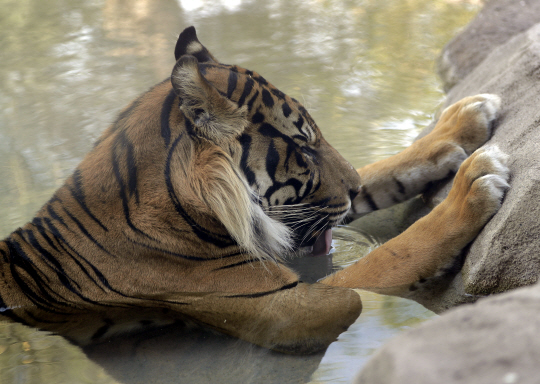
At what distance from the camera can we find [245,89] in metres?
1.99

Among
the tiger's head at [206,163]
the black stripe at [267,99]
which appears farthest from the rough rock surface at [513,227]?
the black stripe at [267,99]

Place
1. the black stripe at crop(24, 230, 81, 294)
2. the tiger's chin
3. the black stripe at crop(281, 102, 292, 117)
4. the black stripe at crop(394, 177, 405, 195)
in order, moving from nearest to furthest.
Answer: the black stripe at crop(24, 230, 81, 294) < the black stripe at crop(281, 102, 292, 117) < the tiger's chin < the black stripe at crop(394, 177, 405, 195)

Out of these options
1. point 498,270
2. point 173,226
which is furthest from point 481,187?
point 173,226

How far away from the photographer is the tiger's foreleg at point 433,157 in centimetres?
229

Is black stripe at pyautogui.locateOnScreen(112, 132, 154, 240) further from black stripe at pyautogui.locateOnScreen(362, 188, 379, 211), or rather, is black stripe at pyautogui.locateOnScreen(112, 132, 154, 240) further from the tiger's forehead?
black stripe at pyautogui.locateOnScreen(362, 188, 379, 211)

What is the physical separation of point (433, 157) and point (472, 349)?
171 cm

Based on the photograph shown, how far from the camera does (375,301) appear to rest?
202 cm

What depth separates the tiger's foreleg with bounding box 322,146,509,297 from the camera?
185 cm

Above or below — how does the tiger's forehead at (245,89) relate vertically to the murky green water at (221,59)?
above

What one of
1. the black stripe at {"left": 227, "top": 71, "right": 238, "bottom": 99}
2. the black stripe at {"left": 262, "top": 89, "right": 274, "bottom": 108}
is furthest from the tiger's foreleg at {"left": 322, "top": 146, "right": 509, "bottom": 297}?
the black stripe at {"left": 227, "top": 71, "right": 238, "bottom": 99}

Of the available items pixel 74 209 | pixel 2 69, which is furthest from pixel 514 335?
pixel 2 69

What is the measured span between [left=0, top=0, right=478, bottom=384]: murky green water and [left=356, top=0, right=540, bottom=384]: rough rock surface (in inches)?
12.4

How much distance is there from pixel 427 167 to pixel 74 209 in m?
1.49

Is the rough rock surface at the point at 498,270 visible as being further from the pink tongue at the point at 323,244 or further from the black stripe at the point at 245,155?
the black stripe at the point at 245,155
